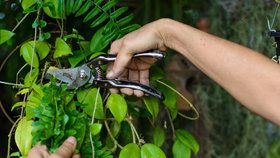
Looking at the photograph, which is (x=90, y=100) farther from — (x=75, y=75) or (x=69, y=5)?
(x=69, y=5)

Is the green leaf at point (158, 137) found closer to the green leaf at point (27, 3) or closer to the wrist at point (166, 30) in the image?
the wrist at point (166, 30)

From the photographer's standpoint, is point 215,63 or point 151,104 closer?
point 215,63

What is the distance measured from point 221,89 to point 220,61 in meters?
0.88

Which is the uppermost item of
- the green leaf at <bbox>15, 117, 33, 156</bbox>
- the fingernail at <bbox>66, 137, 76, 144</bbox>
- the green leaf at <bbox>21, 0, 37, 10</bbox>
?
the green leaf at <bbox>21, 0, 37, 10</bbox>

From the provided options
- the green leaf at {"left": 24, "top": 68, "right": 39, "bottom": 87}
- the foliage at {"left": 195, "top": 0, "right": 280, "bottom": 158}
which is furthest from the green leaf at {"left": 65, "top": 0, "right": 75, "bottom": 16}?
the foliage at {"left": 195, "top": 0, "right": 280, "bottom": 158}

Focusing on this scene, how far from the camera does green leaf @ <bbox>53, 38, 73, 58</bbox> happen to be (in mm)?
919

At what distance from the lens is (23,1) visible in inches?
36.6

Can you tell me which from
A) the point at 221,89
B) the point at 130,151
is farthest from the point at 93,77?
the point at 221,89

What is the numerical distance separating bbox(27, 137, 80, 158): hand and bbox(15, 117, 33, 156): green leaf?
0.24ft

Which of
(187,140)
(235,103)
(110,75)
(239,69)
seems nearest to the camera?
(239,69)

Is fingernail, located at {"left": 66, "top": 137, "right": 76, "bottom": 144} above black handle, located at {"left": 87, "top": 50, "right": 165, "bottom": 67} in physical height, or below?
below

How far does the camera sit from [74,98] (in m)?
0.93

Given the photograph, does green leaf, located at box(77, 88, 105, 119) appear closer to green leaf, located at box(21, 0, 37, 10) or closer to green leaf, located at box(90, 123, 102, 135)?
green leaf, located at box(90, 123, 102, 135)

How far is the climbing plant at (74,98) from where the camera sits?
86cm
